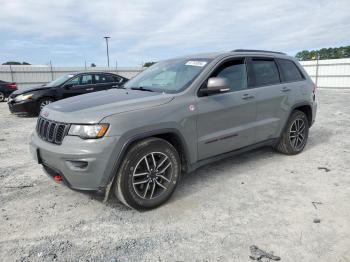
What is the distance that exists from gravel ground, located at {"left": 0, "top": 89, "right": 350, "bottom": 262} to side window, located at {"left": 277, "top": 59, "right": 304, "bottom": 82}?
57.1 inches

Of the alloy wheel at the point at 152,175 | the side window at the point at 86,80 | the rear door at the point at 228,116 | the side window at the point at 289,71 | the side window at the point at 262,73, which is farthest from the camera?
the side window at the point at 86,80

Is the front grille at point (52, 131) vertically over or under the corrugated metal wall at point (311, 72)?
under

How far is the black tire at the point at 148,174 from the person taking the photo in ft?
10.1

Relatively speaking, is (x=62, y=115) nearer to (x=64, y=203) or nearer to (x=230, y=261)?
(x=64, y=203)

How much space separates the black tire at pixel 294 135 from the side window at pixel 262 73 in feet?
2.47

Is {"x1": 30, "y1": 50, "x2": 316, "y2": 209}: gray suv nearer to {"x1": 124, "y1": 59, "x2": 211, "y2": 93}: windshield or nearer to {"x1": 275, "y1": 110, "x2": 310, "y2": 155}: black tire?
{"x1": 124, "y1": 59, "x2": 211, "y2": 93}: windshield

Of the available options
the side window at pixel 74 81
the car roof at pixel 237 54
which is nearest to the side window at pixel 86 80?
the side window at pixel 74 81

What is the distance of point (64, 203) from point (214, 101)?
2160mm

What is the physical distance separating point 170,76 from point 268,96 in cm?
155

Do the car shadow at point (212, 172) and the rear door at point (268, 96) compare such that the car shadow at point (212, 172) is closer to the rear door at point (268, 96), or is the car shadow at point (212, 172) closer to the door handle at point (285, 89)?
the rear door at point (268, 96)

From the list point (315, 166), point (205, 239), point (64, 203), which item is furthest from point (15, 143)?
point (315, 166)

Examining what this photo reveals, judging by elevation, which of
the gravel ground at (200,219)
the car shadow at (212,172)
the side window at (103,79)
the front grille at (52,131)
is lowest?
the gravel ground at (200,219)

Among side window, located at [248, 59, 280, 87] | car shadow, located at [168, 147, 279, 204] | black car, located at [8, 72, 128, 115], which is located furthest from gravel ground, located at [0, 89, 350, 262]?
black car, located at [8, 72, 128, 115]

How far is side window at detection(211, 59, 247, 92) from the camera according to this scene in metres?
3.99
